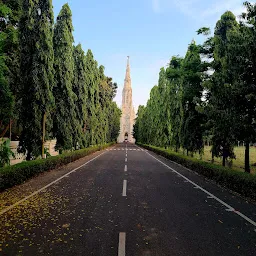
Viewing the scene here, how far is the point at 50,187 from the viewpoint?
413 inches

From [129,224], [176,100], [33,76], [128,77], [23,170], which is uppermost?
[128,77]

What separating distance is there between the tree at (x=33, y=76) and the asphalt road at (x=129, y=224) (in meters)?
8.12

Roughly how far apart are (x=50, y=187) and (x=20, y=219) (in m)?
4.19

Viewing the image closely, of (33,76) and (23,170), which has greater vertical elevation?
(33,76)

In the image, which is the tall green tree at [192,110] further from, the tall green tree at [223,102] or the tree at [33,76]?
the tree at [33,76]

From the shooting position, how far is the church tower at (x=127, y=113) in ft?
467

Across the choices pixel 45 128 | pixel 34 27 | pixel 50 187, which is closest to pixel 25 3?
pixel 34 27

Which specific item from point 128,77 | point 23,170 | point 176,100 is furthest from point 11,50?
point 128,77

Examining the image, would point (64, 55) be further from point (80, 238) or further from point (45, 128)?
point (80, 238)

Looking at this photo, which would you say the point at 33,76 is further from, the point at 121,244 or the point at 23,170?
the point at 121,244

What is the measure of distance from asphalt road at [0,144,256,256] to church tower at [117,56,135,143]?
434 ft

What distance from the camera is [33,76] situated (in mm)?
16703

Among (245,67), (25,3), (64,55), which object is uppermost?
(25,3)

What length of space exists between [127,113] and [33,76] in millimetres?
127021
